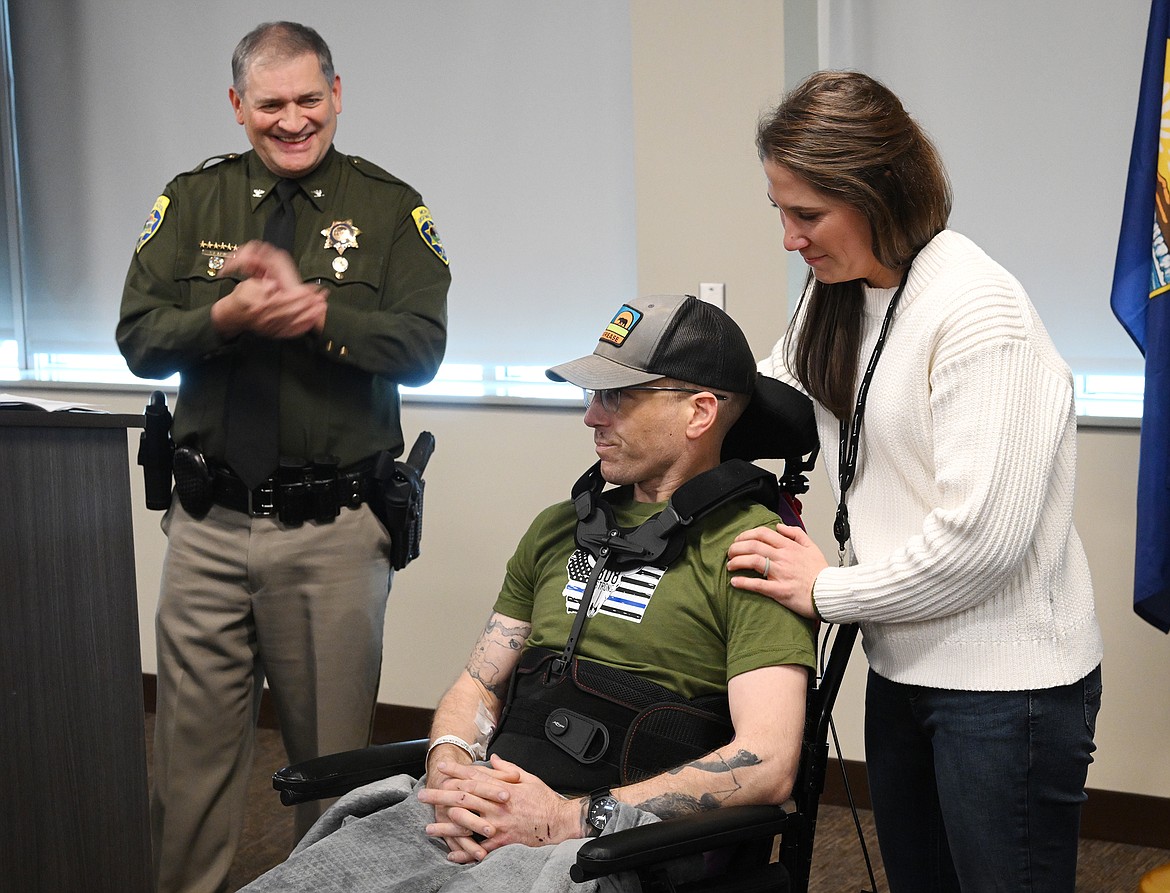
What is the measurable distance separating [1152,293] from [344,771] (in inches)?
73.5

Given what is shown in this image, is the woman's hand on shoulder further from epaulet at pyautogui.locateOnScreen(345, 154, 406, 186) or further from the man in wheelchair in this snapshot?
epaulet at pyautogui.locateOnScreen(345, 154, 406, 186)

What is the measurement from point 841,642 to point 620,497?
0.46 metres

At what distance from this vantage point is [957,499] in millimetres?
1537

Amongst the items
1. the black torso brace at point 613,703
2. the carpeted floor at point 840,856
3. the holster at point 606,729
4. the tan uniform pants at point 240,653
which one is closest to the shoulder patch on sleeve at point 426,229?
the tan uniform pants at point 240,653

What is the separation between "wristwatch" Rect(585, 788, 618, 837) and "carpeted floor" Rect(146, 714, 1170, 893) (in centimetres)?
142

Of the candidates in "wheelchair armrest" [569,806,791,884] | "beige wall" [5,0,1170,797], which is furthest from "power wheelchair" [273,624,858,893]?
"beige wall" [5,0,1170,797]

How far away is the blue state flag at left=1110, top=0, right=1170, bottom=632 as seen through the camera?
2.49m

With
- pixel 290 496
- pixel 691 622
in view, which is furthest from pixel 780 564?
pixel 290 496

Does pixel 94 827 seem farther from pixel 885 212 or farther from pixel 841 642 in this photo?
pixel 885 212

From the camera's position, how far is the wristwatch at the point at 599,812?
1675mm

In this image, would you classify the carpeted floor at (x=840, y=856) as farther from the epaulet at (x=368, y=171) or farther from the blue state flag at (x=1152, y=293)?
the epaulet at (x=368, y=171)

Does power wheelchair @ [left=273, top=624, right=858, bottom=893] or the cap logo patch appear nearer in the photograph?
power wheelchair @ [left=273, top=624, right=858, bottom=893]

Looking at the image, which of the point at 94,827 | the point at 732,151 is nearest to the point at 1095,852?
the point at 732,151

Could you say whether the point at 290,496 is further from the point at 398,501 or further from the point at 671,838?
the point at 671,838
